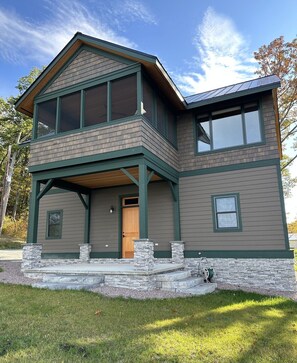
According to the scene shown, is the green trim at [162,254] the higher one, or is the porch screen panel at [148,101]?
the porch screen panel at [148,101]

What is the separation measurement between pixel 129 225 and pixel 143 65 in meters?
5.46

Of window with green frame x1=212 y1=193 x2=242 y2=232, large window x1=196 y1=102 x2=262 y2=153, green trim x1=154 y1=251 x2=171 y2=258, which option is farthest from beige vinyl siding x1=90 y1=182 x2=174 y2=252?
large window x1=196 y1=102 x2=262 y2=153

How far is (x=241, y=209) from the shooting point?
846 cm

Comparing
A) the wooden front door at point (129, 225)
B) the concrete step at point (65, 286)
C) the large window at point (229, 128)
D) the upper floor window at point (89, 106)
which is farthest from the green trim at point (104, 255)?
the large window at point (229, 128)

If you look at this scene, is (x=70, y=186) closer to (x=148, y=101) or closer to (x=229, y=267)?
(x=148, y=101)

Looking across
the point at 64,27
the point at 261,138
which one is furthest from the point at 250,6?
the point at 64,27

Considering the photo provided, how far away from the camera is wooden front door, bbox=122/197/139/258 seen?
9.98 m

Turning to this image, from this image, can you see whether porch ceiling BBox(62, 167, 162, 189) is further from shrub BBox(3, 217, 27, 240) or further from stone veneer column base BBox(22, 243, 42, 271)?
shrub BBox(3, 217, 27, 240)

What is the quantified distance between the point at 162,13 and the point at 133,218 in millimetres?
8453

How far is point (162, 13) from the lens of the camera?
11.4 meters

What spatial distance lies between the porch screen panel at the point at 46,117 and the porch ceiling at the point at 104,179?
1720mm

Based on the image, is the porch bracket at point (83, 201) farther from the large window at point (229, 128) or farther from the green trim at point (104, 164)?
the large window at point (229, 128)

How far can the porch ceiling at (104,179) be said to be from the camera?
891 centimetres

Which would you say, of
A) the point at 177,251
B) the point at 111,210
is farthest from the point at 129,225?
the point at 177,251
